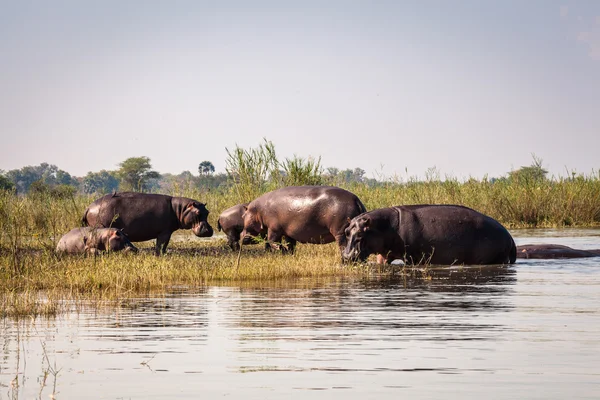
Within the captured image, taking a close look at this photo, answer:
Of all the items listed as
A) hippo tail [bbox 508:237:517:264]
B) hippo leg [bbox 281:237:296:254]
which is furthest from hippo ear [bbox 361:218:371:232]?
hippo leg [bbox 281:237:296:254]

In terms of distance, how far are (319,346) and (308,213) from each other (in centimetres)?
814

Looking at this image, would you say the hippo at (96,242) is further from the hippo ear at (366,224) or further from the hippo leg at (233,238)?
the hippo ear at (366,224)

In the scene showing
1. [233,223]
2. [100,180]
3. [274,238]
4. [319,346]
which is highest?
[100,180]

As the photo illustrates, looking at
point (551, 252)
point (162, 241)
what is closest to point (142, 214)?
point (162, 241)

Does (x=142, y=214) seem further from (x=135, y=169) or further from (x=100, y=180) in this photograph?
(x=100, y=180)

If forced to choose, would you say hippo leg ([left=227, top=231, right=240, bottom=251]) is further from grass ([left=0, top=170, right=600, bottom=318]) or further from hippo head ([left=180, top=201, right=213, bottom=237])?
hippo head ([left=180, top=201, right=213, bottom=237])

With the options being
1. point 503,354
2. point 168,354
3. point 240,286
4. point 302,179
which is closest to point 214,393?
point 168,354

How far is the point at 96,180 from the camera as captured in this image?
120 metres

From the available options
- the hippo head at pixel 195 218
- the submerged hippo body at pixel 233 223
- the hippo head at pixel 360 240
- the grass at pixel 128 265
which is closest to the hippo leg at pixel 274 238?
the grass at pixel 128 265

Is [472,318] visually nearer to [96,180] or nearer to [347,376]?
[347,376]

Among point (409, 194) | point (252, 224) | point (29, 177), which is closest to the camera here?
point (252, 224)

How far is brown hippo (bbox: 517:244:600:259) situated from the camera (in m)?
13.6

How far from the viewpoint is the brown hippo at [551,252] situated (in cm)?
1362

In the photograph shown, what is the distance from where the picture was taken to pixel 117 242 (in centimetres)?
1387
